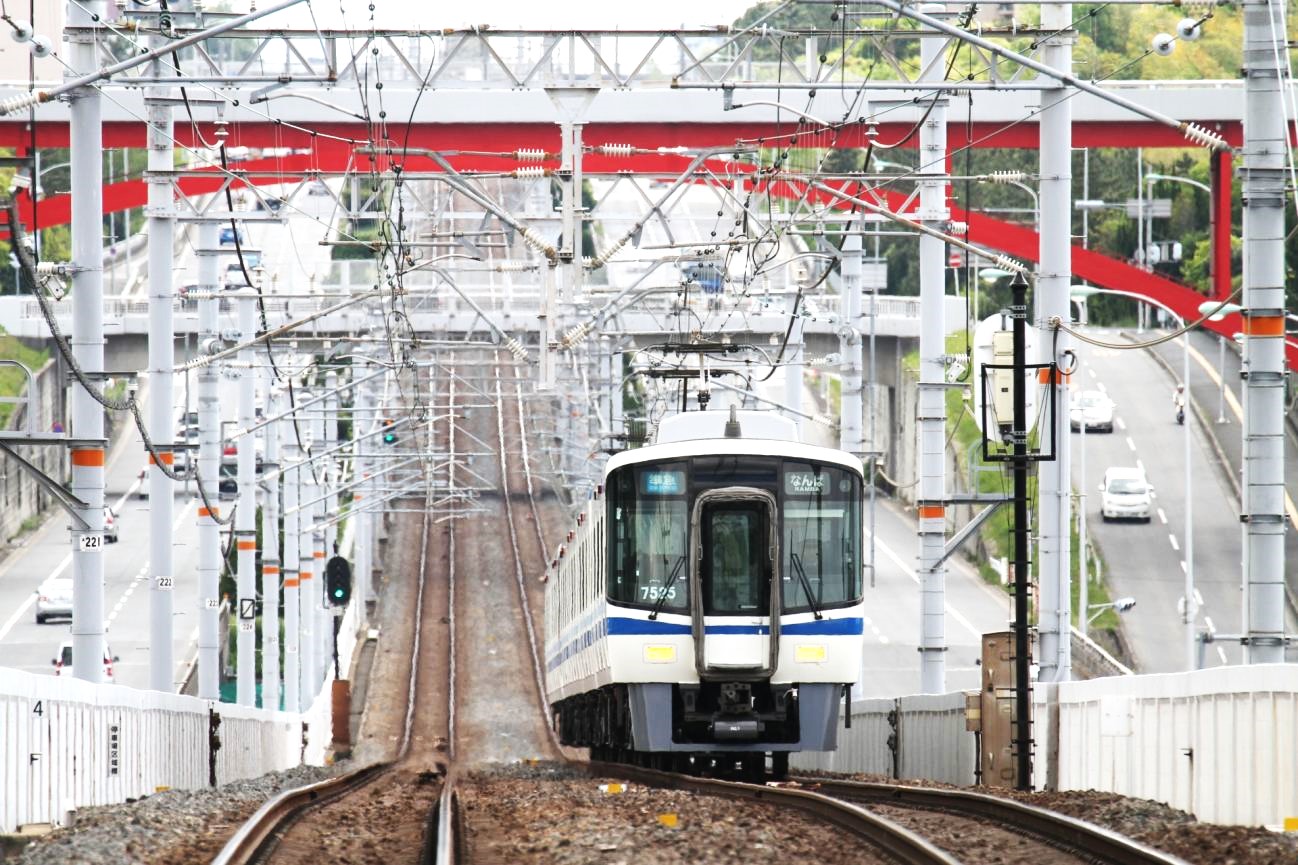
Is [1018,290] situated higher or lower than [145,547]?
higher

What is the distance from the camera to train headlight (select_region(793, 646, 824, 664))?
1856 cm

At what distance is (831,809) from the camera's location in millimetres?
14000

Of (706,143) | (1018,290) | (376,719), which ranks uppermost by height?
(706,143)

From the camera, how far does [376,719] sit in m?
49.0

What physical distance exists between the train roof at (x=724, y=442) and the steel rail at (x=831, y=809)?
2.68 m

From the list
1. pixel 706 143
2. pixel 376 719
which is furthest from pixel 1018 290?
pixel 376 719

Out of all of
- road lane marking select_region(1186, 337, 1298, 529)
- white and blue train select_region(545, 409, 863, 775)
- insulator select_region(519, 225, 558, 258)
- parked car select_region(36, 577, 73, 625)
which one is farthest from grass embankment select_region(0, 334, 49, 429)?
white and blue train select_region(545, 409, 863, 775)

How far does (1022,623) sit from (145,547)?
178 feet

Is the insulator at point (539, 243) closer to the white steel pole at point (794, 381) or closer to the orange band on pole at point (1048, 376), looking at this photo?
the orange band on pole at point (1048, 376)

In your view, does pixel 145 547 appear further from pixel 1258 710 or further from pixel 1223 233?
pixel 1258 710

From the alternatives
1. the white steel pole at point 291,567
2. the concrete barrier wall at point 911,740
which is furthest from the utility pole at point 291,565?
the concrete barrier wall at point 911,740

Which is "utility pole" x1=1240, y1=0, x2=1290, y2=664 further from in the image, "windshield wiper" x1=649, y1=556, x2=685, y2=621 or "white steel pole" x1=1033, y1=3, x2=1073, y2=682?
"windshield wiper" x1=649, y1=556, x2=685, y2=621

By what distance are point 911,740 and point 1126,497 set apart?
32.7 m

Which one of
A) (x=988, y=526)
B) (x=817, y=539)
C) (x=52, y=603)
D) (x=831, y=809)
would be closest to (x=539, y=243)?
(x=817, y=539)
